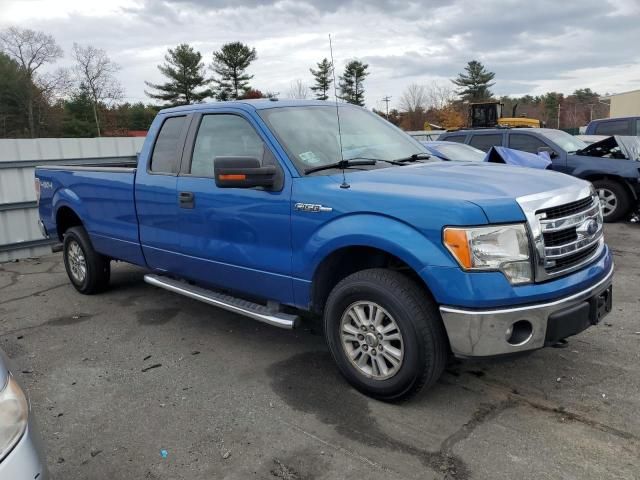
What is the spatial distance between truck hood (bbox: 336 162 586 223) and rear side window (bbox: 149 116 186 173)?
6.02 ft

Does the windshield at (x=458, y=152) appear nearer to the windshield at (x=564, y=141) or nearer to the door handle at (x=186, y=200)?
the windshield at (x=564, y=141)

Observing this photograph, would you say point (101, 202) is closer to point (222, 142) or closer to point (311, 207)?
point (222, 142)

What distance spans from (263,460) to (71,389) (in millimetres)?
1755

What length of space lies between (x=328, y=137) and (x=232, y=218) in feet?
3.10

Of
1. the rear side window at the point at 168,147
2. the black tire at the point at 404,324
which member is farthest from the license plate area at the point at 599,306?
the rear side window at the point at 168,147

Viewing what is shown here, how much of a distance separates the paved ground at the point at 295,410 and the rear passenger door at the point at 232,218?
0.65m

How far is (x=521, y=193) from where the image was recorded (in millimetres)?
3021

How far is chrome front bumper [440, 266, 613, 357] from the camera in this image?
2.85m

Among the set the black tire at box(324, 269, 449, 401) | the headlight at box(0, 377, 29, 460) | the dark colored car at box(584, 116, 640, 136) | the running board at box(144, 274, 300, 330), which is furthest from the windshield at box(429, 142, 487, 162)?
the headlight at box(0, 377, 29, 460)

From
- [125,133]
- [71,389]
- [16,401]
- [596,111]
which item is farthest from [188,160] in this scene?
[596,111]

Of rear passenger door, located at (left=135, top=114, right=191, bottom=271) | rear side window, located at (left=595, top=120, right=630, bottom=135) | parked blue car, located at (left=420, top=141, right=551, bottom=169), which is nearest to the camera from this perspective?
rear passenger door, located at (left=135, top=114, right=191, bottom=271)

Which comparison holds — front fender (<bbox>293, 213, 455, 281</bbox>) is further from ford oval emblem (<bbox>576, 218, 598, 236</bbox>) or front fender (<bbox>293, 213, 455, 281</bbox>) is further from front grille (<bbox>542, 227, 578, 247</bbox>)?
ford oval emblem (<bbox>576, 218, 598, 236</bbox>)

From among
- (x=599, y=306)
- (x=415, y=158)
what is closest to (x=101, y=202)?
(x=415, y=158)

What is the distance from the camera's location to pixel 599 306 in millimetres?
3203
